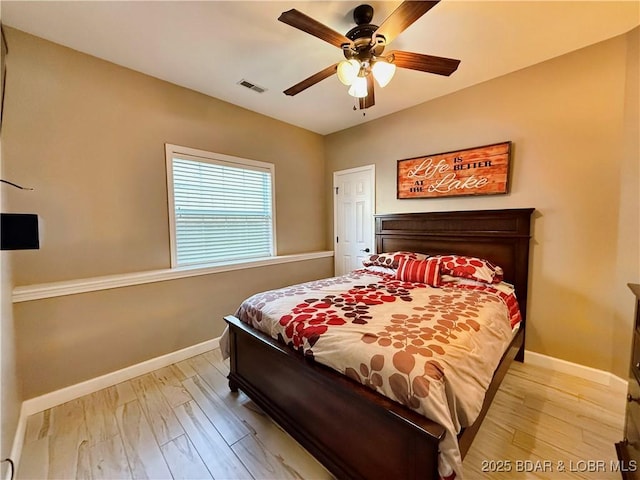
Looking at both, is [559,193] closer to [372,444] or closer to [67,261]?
[372,444]

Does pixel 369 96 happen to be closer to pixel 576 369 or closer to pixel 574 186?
pixel 574 186

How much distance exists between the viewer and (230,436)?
173cm

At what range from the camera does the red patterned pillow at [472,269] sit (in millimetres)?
2445

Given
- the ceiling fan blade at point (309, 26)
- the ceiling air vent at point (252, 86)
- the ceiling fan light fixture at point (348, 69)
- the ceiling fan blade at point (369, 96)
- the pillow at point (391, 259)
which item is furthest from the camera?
the pillow at point (391, 259)

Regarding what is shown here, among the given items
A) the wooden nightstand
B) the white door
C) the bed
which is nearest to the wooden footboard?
the bed

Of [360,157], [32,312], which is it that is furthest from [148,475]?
[360,157]

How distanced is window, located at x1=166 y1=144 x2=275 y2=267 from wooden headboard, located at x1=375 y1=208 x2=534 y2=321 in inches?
66.4

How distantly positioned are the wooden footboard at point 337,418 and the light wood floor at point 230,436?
0.16 metres

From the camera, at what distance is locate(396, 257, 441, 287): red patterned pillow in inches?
101

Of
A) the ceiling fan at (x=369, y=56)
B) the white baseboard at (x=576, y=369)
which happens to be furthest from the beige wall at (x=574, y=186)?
the ceiling fan at (x=369, y=56)

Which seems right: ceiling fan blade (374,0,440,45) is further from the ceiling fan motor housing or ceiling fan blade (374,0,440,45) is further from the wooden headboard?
the wooden headboard

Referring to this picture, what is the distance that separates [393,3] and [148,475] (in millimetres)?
3194

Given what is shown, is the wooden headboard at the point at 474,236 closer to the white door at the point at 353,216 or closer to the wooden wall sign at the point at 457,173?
the wooden wall sign at the point at 457,173

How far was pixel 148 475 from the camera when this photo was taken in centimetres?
147
